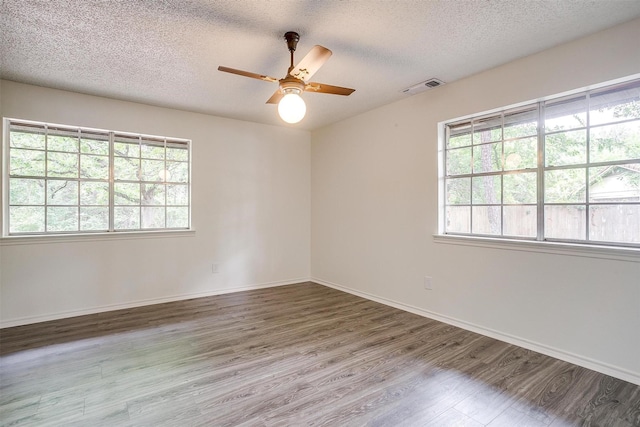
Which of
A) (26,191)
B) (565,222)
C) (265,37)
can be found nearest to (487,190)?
(565,222)

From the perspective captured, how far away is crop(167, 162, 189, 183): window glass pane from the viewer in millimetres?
4355

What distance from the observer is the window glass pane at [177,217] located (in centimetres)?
436

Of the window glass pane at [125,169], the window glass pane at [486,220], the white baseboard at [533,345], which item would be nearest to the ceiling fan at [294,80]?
the window glass pane at [486,220]

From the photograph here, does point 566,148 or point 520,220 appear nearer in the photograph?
point 566,148

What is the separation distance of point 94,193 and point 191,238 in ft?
4.24

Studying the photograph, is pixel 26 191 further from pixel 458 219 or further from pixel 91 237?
pixel 458 219

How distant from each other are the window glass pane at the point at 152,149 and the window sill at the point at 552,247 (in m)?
3.88

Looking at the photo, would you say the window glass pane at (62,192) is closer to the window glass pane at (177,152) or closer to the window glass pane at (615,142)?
the window glass pane at (177,152)

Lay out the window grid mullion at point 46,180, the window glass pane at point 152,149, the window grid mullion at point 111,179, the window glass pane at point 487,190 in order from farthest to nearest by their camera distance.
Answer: the window glass pane at point 152,149
the window grid mullion at point 111,179
the window grid mullion at point 46,180
the window glass pane at point 487,190

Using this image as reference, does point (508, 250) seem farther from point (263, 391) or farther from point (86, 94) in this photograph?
point (86, 94)

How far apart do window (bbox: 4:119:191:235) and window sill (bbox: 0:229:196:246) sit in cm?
12

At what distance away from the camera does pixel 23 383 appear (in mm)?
2230

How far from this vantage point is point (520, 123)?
296 cm

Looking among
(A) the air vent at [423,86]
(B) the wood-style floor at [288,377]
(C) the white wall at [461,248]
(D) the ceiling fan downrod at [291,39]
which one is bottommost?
(B) the wood-style floor at [288,377]
